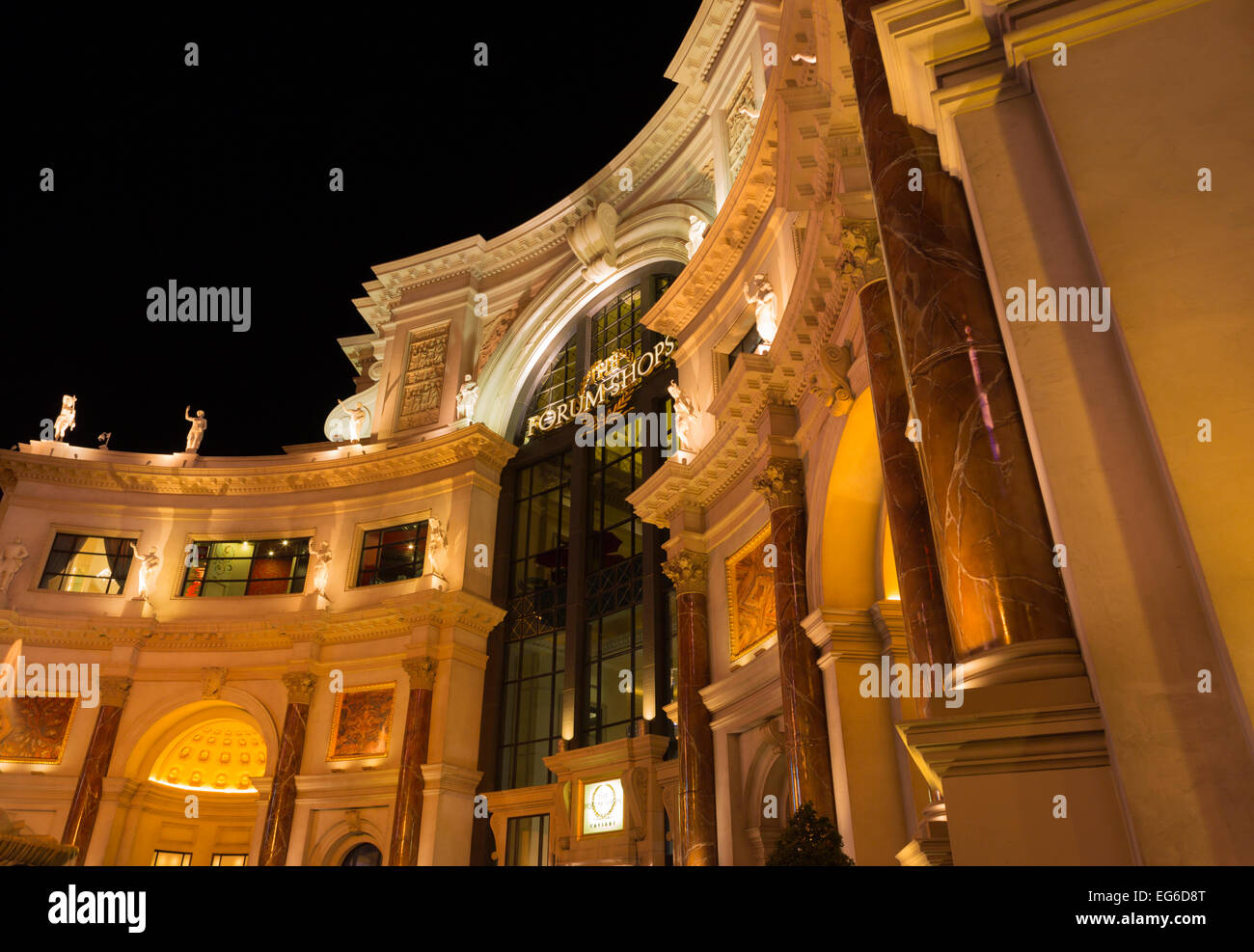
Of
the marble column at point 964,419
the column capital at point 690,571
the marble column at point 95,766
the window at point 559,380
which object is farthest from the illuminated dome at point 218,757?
the marble column at point 964,419

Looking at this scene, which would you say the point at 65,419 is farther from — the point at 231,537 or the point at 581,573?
the point at 581,573

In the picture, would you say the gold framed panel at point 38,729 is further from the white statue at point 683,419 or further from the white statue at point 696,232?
the white statue at point 696,232

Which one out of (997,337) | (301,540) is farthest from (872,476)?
(301,540)

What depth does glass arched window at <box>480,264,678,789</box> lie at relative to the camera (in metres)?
22.2

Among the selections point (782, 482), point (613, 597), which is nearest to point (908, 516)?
point (782, 482)

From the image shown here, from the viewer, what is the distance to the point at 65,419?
92.3ft

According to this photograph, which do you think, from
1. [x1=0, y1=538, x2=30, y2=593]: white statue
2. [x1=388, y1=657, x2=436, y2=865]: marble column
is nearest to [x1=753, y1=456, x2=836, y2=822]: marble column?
[x1=388, y1=657, x2=436, y2=865]: marble column

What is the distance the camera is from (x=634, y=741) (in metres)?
19.4

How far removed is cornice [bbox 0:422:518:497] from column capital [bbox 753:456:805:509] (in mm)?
13994

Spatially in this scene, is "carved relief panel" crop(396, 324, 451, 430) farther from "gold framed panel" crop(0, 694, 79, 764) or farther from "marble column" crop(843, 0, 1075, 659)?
"marble column" crop(843, 0, 1075, 659)

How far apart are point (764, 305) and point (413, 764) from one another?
582 inches

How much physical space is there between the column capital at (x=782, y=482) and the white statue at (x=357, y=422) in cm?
1919
